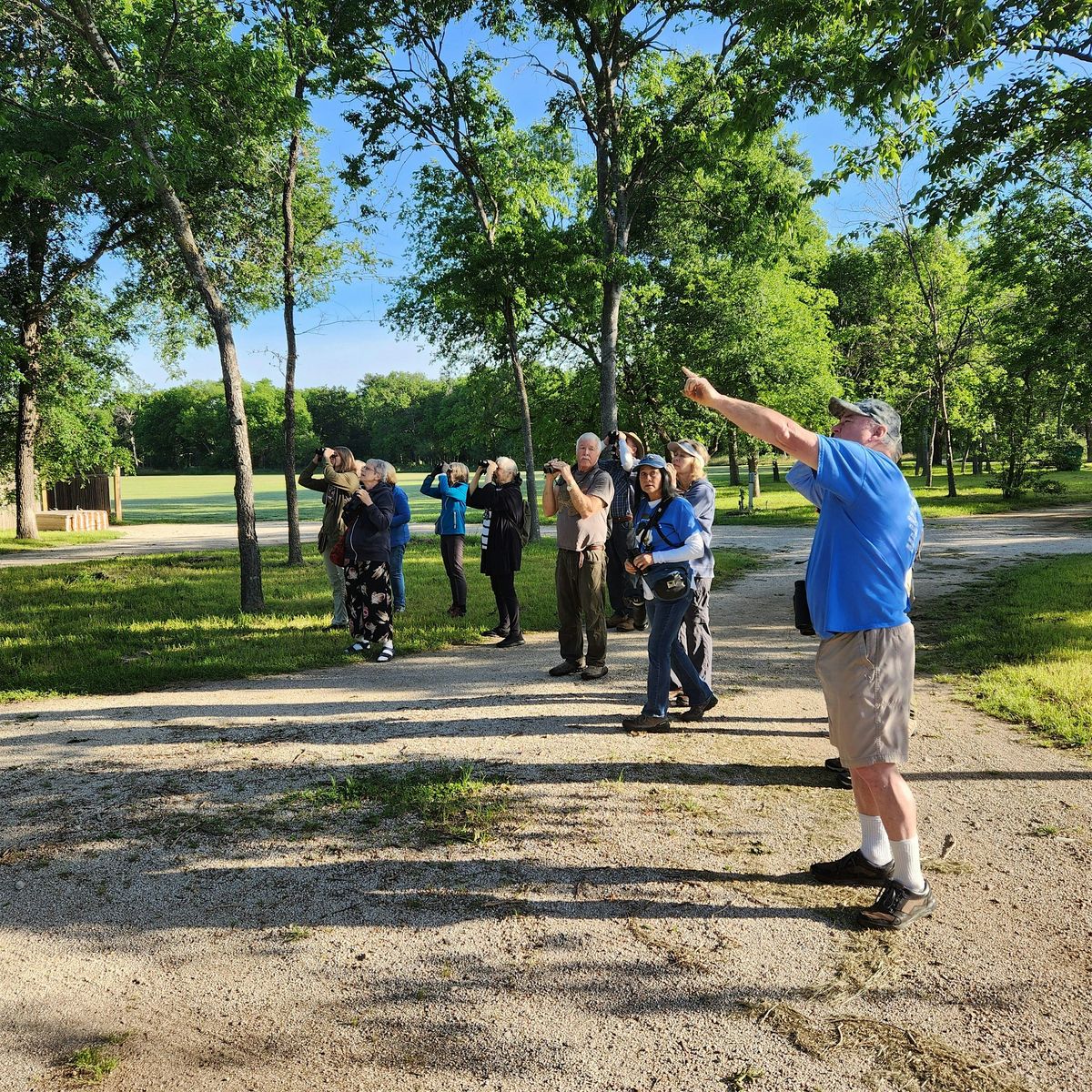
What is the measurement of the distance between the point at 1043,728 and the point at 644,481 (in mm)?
3439

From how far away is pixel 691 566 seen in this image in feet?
18.9

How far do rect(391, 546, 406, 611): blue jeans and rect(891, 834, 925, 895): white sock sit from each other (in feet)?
26.4

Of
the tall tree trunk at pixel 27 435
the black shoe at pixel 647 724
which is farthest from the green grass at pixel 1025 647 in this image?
the tall tree trunk at pixel 27 435

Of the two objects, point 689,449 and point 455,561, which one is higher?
point 689,449

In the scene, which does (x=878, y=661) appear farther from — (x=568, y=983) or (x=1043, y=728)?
(x=1043, y=728)

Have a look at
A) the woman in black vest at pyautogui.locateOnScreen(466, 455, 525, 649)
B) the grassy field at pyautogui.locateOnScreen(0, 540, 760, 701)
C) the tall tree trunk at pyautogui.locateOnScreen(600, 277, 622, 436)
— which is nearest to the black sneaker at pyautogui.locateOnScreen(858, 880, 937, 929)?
the woman in black vest at pyautogui.locateOnScreen(466, 455, 525, 649)

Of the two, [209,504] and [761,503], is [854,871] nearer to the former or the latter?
[761,503]

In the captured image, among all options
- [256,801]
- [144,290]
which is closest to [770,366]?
[144,290]

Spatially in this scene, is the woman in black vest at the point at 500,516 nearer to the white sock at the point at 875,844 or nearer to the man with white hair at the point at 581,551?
the man with white hair at the point at 581,551

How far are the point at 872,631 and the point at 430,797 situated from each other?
2659mm

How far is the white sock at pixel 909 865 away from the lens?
345 cm

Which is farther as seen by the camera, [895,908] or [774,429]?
[895,908]

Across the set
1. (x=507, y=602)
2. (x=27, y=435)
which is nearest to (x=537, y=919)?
(x=507, y=602)

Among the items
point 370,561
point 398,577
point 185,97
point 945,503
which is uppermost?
point 185,97
